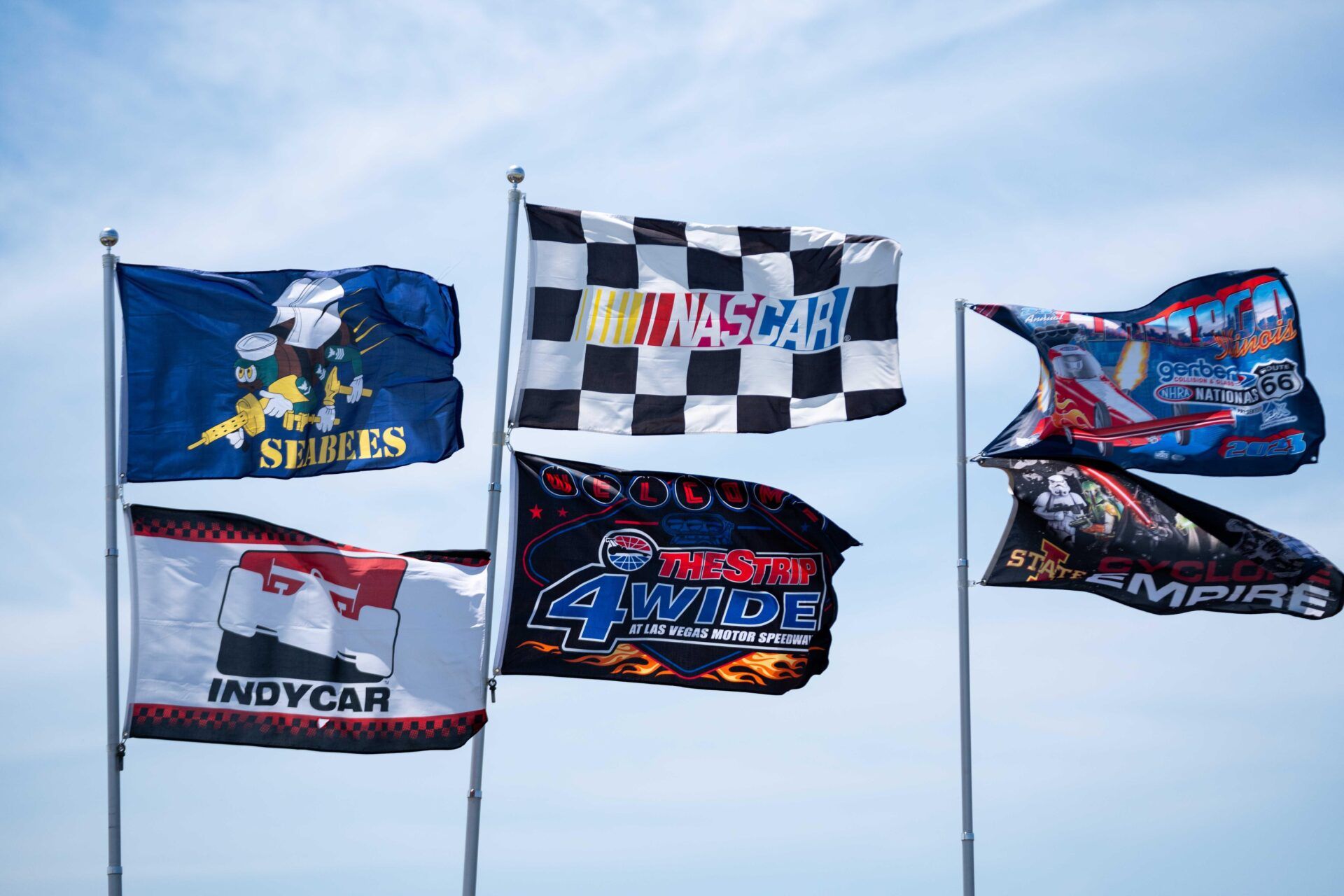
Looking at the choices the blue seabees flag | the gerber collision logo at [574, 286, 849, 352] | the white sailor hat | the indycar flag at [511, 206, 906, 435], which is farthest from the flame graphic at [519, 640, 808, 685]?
the white sailor hat

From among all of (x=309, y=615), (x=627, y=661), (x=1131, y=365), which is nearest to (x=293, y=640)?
(x=309, y=615)

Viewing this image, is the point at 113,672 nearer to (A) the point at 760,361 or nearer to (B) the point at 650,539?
(B) the point at 650,539

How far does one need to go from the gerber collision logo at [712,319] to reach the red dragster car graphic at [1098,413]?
3.12 m

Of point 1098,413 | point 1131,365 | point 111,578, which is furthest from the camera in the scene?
point 1131,365

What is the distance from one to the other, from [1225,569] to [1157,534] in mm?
1025

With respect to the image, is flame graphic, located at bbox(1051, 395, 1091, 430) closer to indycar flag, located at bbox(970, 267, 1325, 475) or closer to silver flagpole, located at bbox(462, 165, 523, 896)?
indycar flag, located at bbox(970, 267, 1325, 475)

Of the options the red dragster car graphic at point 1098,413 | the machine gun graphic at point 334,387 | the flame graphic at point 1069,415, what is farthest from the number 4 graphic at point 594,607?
the flame graphic at point 1069,415

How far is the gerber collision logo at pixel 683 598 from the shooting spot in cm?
1922

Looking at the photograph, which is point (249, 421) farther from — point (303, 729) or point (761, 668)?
point (761, 668)

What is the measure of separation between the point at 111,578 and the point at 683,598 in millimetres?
6536

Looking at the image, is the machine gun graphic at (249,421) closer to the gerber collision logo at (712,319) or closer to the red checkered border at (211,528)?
the red checkered border at (211,528)

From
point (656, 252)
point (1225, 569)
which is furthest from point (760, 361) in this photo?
point (1225, 569)

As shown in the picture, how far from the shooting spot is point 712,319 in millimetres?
20562

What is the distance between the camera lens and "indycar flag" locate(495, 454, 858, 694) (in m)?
19.2
